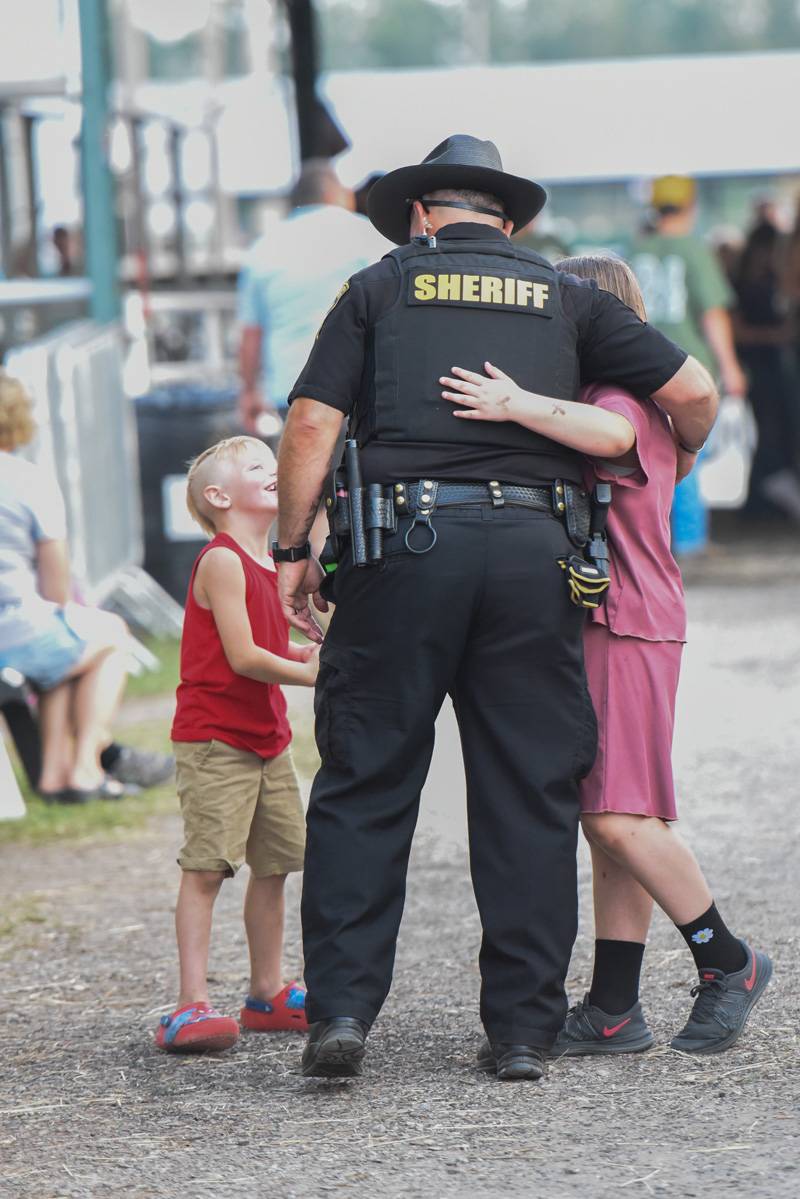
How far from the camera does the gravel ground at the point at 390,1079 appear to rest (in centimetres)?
324

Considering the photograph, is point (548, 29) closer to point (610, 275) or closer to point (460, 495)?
point (610, 275)

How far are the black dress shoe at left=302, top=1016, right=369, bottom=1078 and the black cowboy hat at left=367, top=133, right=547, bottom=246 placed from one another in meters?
1.69

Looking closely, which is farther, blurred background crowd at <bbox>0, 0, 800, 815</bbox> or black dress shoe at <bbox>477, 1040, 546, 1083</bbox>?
blurred background crowd at <bbox>0, 0, 800, 815</bbox>

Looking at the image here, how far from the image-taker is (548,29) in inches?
4058

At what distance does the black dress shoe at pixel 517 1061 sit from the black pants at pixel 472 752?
3 centimetres

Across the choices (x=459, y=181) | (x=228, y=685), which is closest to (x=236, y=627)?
(x=228, y=685)

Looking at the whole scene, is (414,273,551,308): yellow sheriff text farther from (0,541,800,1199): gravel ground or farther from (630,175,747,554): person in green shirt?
(630,175,747,554): person in green shirt

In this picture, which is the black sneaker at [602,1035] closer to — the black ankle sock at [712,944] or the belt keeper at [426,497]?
the black ankle sock at [712,944]

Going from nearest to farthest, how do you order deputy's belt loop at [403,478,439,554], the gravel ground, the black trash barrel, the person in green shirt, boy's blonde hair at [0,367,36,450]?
the gravel ground < deputy's belt loop at [403,478,439,554] < boy's blonde hair at [0,367,36,450] < the black trash barrel < the person in green shirt

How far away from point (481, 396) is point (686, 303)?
735 centimetres

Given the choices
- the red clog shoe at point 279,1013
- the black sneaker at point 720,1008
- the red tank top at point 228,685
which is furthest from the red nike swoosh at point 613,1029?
the red tank top at point 228,685

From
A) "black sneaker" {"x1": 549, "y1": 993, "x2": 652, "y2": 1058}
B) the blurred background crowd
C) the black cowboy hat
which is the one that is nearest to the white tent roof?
the blurred background crowd

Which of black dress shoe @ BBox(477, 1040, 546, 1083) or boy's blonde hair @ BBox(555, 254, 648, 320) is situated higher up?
boy's blonde hair @ BBox(555, 254, 648, 320)

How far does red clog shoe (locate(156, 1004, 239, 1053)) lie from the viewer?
396 centimetres
